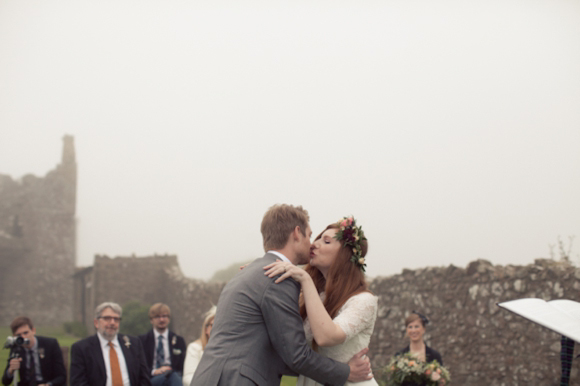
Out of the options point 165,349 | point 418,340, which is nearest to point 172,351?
point 165,349

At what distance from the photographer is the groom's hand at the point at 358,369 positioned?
3.50 m

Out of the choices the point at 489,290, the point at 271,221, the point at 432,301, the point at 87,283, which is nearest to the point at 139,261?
the point at 87,283

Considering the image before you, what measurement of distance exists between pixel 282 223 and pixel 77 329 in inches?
869

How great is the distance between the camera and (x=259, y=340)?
318 centimetres

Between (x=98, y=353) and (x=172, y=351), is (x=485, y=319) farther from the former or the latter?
(x=98, y=353)

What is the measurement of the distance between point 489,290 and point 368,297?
567 centimetres

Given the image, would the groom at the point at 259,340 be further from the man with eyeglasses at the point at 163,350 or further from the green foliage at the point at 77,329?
the green foliage at the point at 77,329

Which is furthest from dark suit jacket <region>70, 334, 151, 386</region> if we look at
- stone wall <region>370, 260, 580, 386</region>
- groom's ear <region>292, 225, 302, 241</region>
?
stone wall <region>370, 260, 580, 386</region>

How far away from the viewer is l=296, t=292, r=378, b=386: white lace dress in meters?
3.44

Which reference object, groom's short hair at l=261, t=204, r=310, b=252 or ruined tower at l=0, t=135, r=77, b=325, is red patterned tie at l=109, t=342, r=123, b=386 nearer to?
groom's short hair at l=261, t=204, r=310, b=252

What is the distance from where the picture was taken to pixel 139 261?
23469mm

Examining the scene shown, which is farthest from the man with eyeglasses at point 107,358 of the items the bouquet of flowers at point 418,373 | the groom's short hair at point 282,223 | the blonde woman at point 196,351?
the groom's short hair at point 282,223

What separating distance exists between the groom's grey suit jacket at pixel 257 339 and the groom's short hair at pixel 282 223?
23cm

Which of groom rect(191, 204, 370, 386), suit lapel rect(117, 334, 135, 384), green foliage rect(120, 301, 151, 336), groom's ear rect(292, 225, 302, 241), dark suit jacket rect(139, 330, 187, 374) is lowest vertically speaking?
green foliage rect(120, 301, 151, 336)
